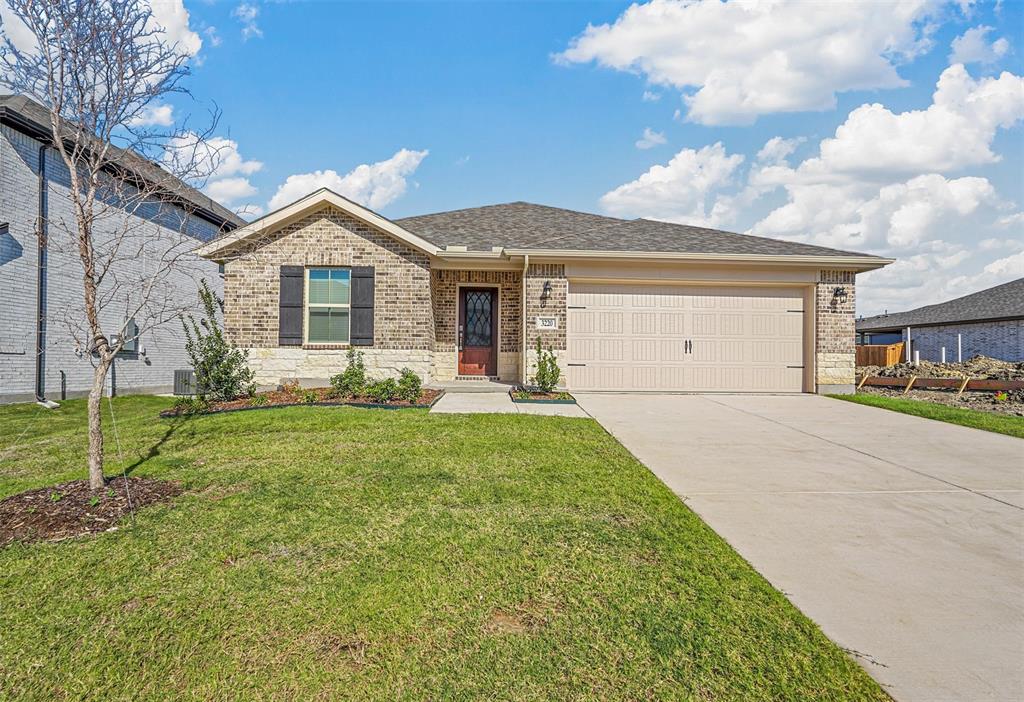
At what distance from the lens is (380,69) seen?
11445 millimetres

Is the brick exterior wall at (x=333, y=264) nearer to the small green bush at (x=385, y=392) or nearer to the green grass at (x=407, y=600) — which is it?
the small green bush at (x=385, y=392)

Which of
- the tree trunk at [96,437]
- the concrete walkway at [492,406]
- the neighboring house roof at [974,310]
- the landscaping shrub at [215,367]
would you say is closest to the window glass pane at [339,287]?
the landscaping shrub at [215,367]

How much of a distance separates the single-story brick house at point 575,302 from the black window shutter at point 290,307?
0.07 feet

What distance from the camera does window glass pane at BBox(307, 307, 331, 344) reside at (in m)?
11.1

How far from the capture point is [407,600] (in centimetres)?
268

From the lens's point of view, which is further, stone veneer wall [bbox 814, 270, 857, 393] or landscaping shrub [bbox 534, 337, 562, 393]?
stone veneer wall [bbox 814, 270, 857, 393]

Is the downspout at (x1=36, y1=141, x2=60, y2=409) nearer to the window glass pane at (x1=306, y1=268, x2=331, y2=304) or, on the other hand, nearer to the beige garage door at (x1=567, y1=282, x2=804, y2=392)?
the window glass pane at (x1=306, y1=268, x2=331, y2=304)

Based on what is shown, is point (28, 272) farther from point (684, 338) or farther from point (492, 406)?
point (684, 338)

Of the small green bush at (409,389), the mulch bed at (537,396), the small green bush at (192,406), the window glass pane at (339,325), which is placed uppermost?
the window glass pane at (339,325)

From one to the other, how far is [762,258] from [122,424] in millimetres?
12040

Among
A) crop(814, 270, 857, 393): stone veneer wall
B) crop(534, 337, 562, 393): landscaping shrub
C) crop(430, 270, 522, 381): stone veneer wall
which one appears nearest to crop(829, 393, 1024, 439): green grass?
crop(814, 270, 857, 393): stone veneer wall

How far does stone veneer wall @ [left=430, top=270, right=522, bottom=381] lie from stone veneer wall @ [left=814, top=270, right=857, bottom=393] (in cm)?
665

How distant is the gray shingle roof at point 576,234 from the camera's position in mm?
11297

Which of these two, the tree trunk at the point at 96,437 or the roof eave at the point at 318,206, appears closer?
the tree trunk at the point at 96,437
